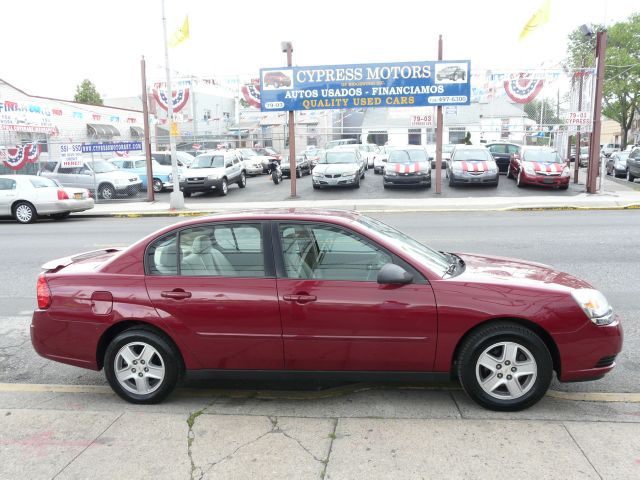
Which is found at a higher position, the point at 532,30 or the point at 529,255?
the point at 532,30

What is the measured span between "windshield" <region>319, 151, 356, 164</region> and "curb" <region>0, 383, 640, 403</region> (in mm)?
Result: 19336

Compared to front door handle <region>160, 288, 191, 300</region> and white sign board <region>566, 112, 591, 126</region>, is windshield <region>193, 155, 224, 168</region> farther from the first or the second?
front door handle <region>160, 288, 191, 300</region>

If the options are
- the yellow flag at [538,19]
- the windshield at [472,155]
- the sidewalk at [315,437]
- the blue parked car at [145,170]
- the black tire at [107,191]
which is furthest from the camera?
the blue parked car at [145,170]

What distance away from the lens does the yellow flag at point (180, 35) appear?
A: 1953cm

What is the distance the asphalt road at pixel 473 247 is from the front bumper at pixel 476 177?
4.96m

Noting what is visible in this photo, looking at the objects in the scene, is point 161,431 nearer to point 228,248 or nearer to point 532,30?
point 228,248

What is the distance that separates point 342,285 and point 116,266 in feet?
5.84

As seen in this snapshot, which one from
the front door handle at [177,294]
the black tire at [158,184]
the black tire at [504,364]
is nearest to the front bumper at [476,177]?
the black tire at [158,184]

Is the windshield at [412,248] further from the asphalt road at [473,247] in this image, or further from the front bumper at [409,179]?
the front bumper at [409,179]

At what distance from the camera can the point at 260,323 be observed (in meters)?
4.02

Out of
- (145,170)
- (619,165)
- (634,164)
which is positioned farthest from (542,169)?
(145,170)

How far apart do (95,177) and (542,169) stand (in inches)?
695

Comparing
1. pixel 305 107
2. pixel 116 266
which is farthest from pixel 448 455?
pixel 305 107

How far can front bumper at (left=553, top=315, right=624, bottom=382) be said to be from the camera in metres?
3.83
